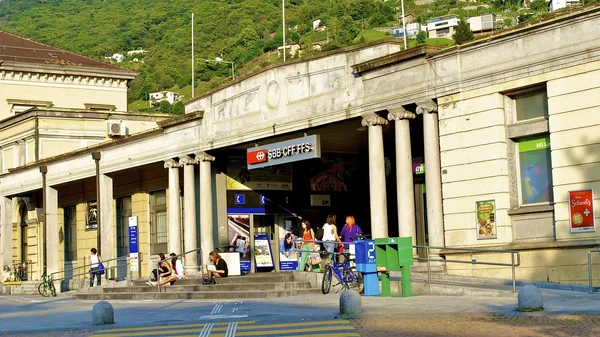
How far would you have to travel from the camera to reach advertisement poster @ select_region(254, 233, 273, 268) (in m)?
30.3

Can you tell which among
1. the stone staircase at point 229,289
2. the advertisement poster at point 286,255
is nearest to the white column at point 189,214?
the stone staircase at point 229,289

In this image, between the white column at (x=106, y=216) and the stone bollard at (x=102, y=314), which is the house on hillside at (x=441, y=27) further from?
the stone bollard at (x=102, y=314)

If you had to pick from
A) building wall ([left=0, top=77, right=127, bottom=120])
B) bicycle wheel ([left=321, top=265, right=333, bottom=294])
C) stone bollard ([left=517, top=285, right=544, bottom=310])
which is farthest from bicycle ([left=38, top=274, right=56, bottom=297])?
stone bollard ([left=517, top=285, right=544, bottom=310])

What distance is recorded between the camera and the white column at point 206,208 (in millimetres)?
29516

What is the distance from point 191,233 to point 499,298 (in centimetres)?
1486

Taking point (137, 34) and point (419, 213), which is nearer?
point (419, 213)

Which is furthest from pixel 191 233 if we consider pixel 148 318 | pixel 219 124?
pixel 148 318

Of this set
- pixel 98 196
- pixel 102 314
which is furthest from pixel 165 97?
pixel 102 314

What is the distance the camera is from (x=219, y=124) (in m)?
29.3

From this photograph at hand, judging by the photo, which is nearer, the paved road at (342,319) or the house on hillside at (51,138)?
the paved road at (342,319)

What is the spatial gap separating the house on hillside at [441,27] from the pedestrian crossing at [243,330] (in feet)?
304

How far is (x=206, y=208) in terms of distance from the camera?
29609mm

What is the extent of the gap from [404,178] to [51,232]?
2204 centimetres

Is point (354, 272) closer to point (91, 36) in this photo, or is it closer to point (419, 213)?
point (419, 213)
